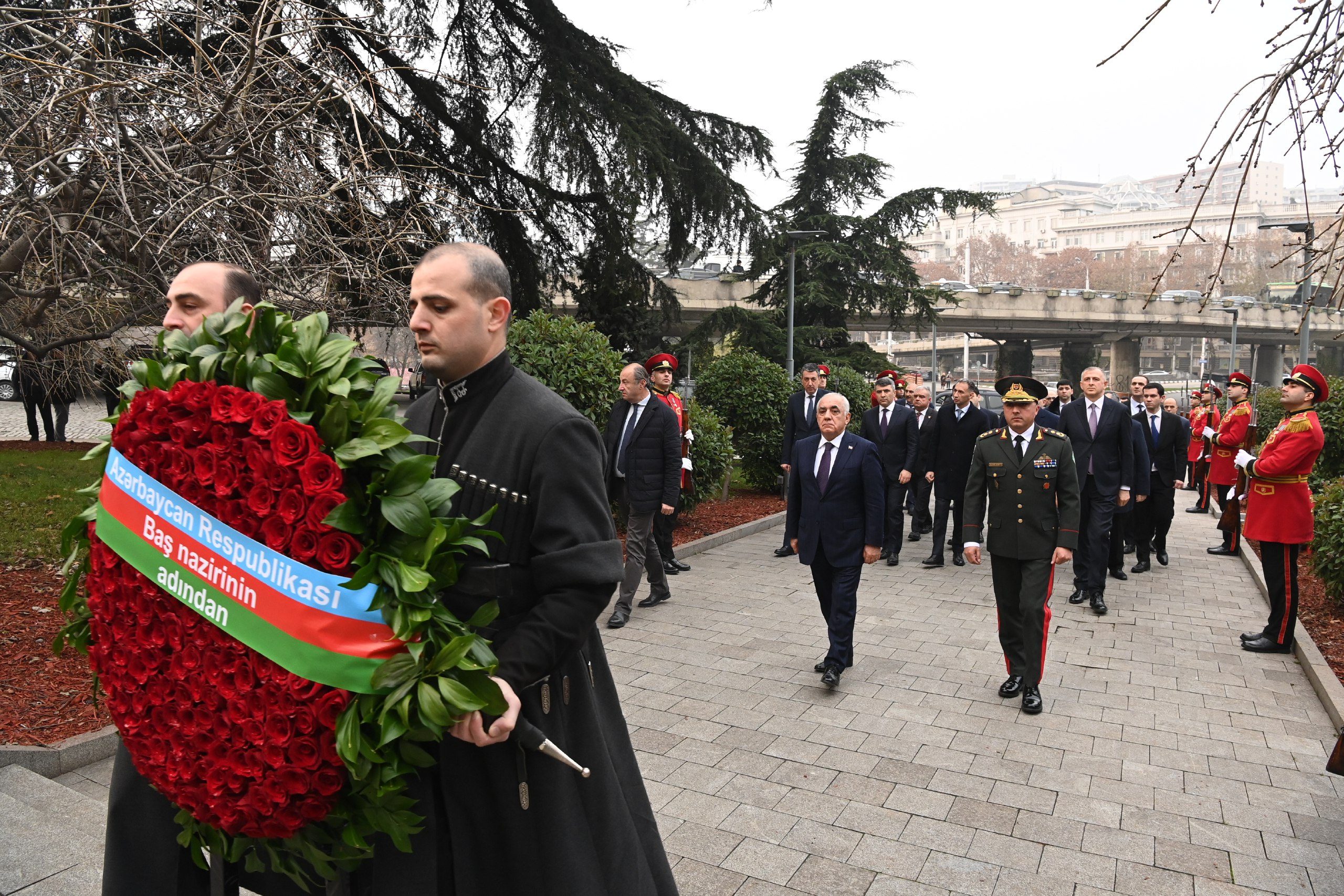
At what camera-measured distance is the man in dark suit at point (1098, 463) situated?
360 inches

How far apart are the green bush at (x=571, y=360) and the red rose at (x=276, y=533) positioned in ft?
27.1

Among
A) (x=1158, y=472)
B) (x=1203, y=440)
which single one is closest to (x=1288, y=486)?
(x=1158, y=472)

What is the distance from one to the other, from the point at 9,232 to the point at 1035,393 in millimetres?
7029

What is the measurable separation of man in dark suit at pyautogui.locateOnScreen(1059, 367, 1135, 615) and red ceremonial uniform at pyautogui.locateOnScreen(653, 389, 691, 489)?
3.56 metres

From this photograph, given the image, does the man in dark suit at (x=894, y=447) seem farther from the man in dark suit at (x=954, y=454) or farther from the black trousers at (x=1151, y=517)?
the black trousers at (x=1151, y=517)

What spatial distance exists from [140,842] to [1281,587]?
24.8 feet

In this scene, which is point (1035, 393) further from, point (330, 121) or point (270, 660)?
point (270, 660)

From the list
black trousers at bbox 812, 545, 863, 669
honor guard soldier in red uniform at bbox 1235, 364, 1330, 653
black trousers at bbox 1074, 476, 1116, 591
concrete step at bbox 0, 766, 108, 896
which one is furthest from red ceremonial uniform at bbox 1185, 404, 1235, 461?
concrete step at bbox 0, 766, 108, 896

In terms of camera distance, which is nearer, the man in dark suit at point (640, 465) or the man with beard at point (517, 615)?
the man with beard at point (517, 615)

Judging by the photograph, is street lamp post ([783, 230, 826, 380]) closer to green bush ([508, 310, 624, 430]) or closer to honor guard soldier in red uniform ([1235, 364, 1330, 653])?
green bush ([508, 310, 624, 430])

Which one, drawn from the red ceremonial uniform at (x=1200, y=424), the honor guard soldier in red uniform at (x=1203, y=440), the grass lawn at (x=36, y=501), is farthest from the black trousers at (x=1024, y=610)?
the red ceremonial uniform at (x=1200, y=424)

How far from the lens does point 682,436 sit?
927cm

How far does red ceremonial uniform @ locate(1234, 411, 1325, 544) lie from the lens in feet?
23.0

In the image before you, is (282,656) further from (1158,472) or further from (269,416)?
(1158,472)
